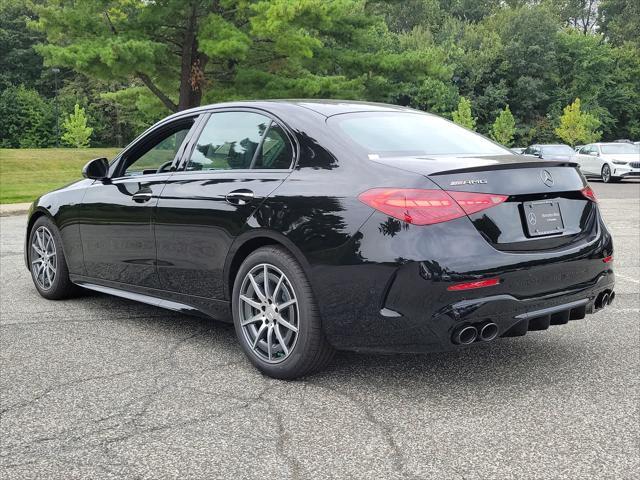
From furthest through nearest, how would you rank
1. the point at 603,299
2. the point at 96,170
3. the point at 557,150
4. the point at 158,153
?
1. the point at 557,150
2. the point at 96,170
3. the point at 158,153
4. the point at 603,299

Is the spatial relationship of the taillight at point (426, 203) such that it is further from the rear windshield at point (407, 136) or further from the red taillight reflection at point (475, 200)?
the rear windshield at point (407, 136)

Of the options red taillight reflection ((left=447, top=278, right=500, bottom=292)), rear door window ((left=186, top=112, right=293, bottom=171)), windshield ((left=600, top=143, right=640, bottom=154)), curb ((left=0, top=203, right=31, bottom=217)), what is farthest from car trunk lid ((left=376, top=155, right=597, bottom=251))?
windshield ((left=600, top=143, right=640, bottom=154))

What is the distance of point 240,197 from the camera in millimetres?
4184

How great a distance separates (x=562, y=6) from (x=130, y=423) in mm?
99644

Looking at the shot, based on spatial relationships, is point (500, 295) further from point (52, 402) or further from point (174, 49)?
point (174, 49)

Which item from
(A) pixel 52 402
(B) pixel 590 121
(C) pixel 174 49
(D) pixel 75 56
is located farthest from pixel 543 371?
(B) pixel 590 121

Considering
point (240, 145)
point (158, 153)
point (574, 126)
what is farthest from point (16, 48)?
point (240, 145)

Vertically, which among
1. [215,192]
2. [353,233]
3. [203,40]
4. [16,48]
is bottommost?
[353,233]

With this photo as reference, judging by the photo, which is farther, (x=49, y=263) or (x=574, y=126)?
(x=574, y=126)

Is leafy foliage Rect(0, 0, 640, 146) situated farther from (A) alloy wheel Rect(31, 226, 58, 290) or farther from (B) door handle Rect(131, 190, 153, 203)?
(B) door handle Rect(131, 190, 153, 203)

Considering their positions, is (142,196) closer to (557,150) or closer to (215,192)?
(215,192)

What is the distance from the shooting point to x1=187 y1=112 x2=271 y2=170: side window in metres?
4.43

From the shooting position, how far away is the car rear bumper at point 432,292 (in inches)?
136

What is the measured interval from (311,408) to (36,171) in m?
35.4
